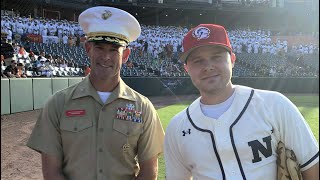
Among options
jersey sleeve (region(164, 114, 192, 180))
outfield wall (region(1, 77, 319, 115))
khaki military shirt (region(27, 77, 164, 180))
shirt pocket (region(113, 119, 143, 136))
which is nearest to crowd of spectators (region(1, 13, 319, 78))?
outfield wall (region(1, 77, 319, 115))

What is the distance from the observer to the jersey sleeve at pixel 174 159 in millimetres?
2189

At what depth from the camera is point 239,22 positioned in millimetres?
42250

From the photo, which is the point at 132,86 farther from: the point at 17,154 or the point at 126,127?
the point at 126,127

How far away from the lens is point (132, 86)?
19.5m

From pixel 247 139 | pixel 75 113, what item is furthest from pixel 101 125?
pixel 247 139

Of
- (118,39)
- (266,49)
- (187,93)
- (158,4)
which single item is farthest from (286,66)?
(118,39)

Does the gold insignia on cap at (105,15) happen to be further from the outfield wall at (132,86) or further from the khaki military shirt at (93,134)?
the outfield wall at (132,86)

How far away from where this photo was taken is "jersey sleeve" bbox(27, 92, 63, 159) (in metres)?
2.20

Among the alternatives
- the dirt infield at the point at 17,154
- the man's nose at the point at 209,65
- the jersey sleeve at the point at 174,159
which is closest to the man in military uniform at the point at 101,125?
the jersey sleeve at the point at 174,159

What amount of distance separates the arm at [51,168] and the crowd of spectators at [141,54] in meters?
10.4

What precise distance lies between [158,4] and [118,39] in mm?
34027

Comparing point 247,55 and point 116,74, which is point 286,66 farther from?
point 116,74

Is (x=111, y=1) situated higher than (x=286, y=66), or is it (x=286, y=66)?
(x=111, y=1)

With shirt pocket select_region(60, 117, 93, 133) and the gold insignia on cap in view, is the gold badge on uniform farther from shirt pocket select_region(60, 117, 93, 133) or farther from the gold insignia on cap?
the gold insignia on cap
